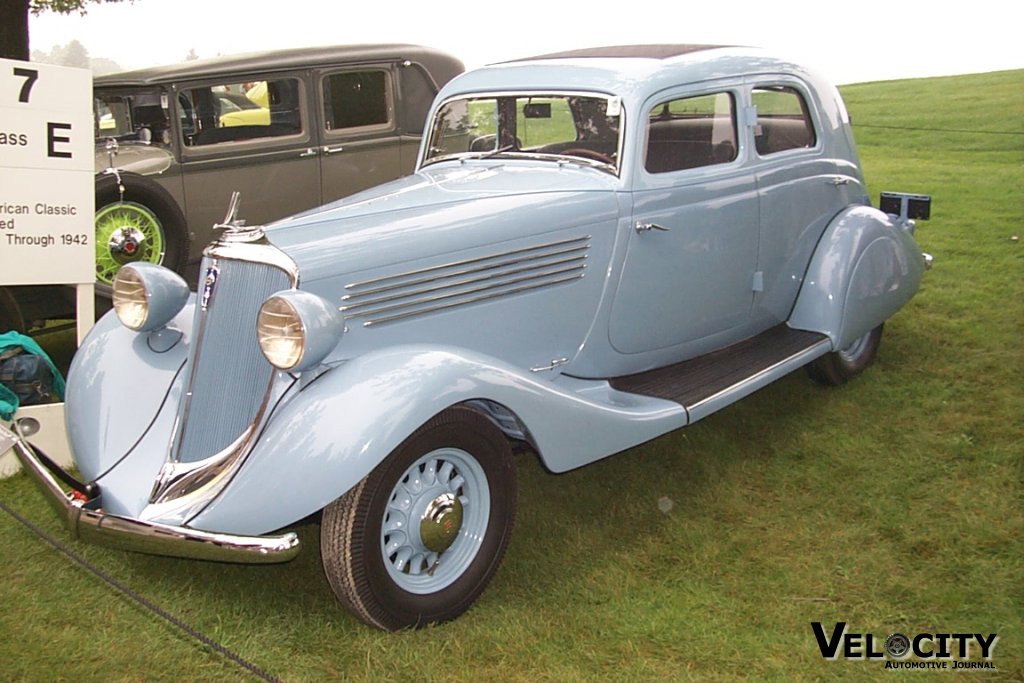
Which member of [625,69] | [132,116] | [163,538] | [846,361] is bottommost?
[846,361]

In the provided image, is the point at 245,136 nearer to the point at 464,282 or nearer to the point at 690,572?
the point at 464,282

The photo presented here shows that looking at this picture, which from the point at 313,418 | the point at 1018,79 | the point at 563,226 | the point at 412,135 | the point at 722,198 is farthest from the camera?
the point at 1018,79

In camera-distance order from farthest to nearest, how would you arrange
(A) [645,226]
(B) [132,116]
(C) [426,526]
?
(B) [132,116] → (A) [645,226] → (C) [426,526]

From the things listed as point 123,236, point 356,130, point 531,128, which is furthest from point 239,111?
point 531,128

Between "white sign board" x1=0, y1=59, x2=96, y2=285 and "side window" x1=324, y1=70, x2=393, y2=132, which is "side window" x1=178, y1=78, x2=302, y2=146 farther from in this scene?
"white sign board" x1=0, y1=59, x2=96, y2=285

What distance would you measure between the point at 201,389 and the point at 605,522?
5.54ft

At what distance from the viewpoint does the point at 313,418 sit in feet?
9.37

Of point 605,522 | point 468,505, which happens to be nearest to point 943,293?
point 605,522

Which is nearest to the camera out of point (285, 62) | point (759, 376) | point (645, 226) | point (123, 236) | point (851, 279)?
A: point (645, 226)

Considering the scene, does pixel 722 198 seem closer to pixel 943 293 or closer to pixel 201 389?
pixel 201 389

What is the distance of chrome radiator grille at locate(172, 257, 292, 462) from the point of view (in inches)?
123

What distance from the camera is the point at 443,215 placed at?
11.5ft

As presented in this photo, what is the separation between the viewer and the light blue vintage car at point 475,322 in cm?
290

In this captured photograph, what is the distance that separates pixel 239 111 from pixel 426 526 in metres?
5.16
